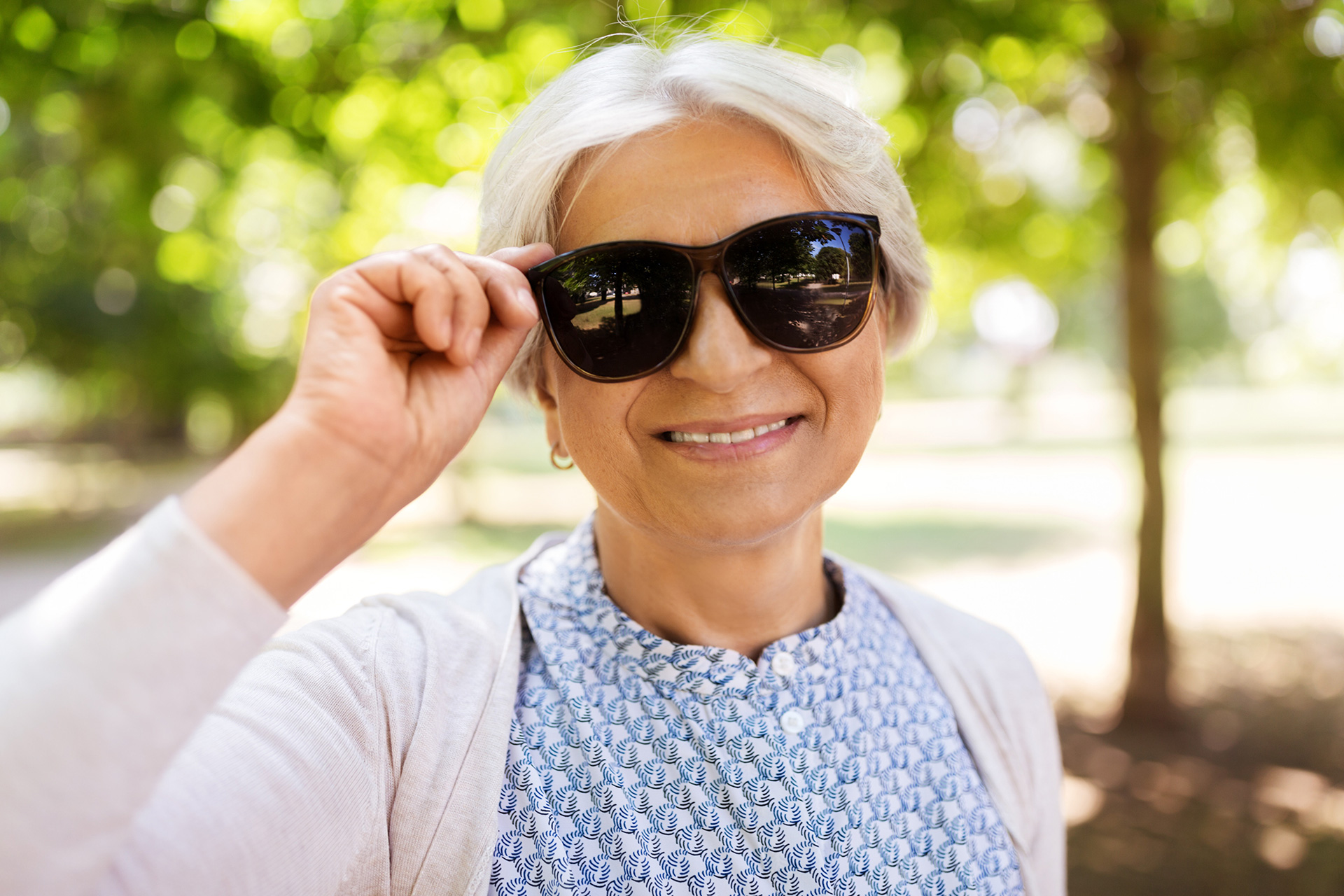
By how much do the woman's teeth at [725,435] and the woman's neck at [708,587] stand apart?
0.63 feet

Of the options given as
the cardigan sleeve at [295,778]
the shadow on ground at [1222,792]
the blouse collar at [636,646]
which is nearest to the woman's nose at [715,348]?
the blouse collar at [636,646]

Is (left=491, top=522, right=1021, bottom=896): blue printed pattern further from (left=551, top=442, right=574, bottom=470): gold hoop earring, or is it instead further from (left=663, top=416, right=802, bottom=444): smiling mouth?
(left=663, top=416, right=802, bottom=444): smiling mouth

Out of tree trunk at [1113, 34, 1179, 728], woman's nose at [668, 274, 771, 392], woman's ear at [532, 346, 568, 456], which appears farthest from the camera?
tree trunk at [1113, 34, 1179, 728]

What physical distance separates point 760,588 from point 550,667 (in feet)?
1.29

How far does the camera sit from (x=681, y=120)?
1.46 meters

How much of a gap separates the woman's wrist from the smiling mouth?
1.65 feet

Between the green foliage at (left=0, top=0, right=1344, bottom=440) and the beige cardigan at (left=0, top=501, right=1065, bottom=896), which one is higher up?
the green foliage at (left=0, top=0, right=1344, bottom=440)

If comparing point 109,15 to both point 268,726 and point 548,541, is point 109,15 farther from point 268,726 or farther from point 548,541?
point 268,726

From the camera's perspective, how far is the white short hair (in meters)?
1.46

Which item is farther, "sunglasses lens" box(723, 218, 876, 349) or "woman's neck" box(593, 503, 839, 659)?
"woman's neck" box(593, 503, 839, 659)

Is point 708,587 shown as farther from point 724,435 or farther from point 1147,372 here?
point 1147,372

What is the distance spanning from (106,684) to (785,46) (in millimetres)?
3604

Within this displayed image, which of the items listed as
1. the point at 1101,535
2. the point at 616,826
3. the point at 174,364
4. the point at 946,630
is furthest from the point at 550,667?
the point at 174,364

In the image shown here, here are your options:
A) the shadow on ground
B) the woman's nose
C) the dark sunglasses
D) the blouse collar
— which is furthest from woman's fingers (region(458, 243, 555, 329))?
the shadow on ground
